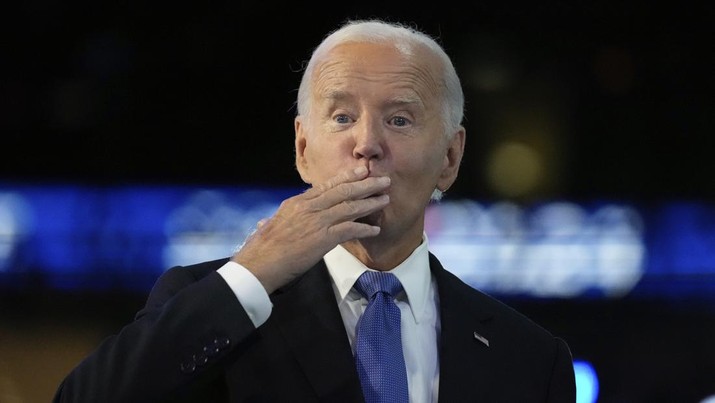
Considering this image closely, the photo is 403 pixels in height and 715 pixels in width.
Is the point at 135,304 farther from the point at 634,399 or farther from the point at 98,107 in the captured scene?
the point at 634,399

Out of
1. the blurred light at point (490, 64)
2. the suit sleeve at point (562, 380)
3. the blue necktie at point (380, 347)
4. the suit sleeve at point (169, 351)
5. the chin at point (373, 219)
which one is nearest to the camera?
the suit sleeve at point (169, 351)

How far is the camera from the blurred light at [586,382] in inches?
188

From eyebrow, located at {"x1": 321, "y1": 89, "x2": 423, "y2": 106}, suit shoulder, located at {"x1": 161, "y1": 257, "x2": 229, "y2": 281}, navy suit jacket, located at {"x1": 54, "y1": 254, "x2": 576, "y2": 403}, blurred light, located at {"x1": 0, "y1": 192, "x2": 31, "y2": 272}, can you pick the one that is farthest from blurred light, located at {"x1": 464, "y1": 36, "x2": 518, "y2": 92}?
suit shoulder, located at {"x1": 161, "y1": 257, "x2": 229, "y2": 281}

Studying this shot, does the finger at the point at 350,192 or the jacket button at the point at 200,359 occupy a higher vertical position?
the finger at the point at 350,192

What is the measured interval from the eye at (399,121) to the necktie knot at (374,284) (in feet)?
1.02

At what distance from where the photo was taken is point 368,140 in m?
2.14

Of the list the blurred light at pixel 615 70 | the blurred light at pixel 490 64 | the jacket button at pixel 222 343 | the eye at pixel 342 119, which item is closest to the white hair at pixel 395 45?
the eye at pixel 342 119

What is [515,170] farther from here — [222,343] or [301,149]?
[222,343]

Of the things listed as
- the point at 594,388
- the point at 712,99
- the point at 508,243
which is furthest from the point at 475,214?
the point at 712,99

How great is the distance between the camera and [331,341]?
6.86 feet

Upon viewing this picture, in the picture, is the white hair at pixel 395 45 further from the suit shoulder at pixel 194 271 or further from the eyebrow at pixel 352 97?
the suit shoulder at pixel 194 271

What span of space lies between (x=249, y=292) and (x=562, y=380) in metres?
0.79

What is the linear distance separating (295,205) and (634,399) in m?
3.30

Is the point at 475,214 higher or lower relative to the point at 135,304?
higher
